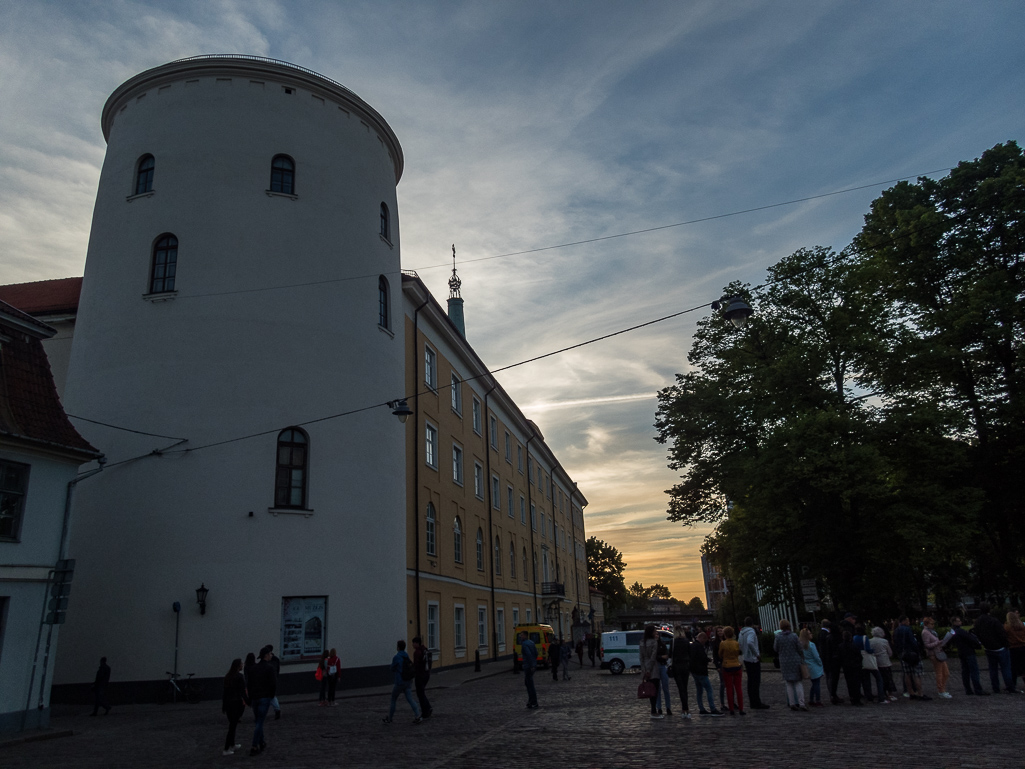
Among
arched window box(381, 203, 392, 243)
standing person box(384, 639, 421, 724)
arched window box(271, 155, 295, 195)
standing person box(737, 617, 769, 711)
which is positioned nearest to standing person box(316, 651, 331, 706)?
standing person box(384, 639, 421, 724)

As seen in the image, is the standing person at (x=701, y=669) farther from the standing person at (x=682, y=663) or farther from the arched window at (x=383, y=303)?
the arched window at (x=383, y=303)

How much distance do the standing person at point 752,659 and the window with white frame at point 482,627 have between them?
22837mm

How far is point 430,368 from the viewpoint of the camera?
33031 mm

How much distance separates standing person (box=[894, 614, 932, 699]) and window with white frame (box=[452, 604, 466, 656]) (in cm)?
2005

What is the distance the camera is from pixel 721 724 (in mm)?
12320

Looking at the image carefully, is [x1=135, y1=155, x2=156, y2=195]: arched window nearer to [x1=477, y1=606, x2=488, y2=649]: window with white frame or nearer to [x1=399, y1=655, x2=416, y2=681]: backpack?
[x1=399, y1=655, x2=416, y2=681]: backpack

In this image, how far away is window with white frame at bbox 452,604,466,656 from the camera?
1266 inches

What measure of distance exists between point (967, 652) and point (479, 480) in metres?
26.8

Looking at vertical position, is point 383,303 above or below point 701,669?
above

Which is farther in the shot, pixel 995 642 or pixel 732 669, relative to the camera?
pixel 995 642

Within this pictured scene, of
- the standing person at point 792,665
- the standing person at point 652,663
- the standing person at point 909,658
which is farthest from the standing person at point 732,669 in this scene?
the standing person at point 909,658

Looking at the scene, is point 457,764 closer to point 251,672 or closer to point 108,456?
point 251,672

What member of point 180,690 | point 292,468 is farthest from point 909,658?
point 180,690

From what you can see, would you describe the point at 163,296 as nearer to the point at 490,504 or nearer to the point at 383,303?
the point at 383,303
